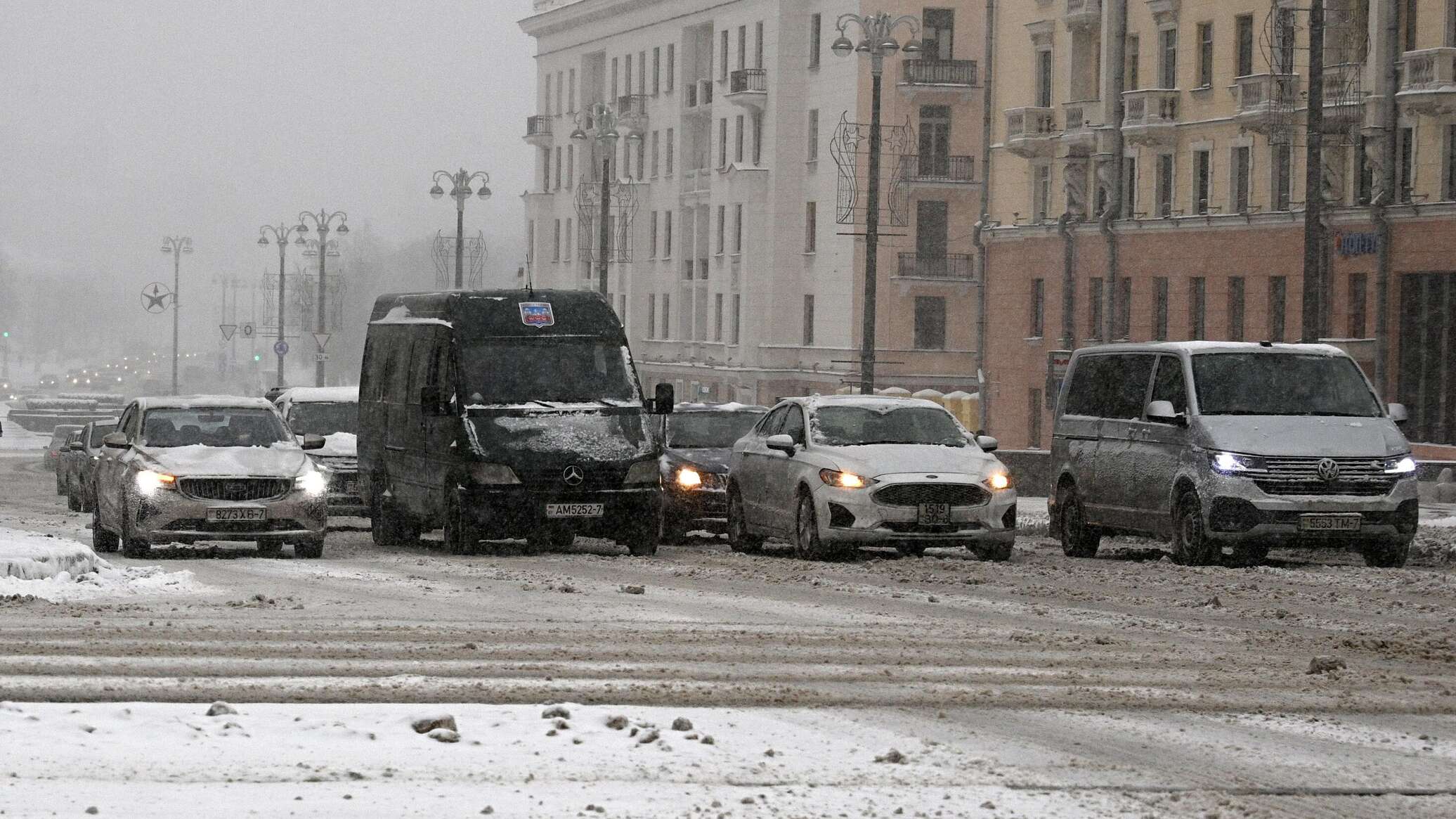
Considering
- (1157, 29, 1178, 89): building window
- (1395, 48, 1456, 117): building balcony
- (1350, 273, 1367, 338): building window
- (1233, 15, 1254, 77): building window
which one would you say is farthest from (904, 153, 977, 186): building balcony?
(1395, 48, 1456, 117): building balcony

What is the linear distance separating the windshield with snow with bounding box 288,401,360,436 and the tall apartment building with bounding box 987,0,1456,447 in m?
12.5

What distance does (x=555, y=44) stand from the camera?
4038 inches

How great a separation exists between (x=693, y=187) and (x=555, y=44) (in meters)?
16.1

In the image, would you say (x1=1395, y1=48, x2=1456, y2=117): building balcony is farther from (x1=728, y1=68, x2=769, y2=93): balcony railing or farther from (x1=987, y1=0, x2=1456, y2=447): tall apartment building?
(x1=728, y1=68, x2=769, y2=93): balcony railing

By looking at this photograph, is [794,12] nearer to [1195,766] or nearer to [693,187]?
[693,187]

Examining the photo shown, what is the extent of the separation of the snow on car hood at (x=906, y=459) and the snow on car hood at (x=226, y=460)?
4.64 metres

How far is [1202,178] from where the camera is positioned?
55750mm

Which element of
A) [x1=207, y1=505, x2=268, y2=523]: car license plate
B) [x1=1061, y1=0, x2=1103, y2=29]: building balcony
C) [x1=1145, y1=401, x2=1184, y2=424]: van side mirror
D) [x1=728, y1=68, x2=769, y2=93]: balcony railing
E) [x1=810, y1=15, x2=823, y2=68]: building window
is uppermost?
[x1=810, y1=15, x2=823, y2=68]: building window

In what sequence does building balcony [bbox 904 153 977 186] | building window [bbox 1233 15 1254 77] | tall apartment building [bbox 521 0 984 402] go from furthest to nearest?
1. tall apartment building [bbox 521 0 984 402]
2. building balcony [bbox 904 153 977 186]
3. building window [bbox 1233 15 1254 77]

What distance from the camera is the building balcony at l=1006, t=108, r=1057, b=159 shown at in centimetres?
6194

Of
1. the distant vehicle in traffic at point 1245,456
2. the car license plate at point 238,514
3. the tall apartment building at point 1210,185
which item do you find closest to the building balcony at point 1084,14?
the tall apartment building at point 1210,185

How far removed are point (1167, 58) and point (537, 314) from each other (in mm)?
36371

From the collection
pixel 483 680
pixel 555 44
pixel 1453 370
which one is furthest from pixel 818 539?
pixel 555 44

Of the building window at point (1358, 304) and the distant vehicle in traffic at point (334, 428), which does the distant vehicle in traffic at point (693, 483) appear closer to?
the distant vehicle in traffic at point (334, 428)
